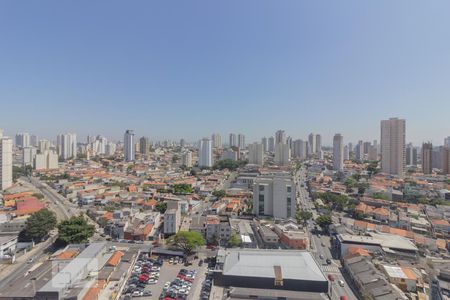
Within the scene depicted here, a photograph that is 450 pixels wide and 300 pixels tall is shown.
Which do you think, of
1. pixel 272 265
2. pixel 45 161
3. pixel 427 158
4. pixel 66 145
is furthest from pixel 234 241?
pixel 66 145

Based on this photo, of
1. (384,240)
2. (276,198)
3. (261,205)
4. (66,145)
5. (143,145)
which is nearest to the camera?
(384,240)

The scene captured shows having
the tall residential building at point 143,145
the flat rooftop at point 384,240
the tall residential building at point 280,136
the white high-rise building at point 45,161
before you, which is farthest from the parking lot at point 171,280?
the tall residential building at point 143,145

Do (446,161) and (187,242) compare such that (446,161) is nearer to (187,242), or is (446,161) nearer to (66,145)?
(187,242)

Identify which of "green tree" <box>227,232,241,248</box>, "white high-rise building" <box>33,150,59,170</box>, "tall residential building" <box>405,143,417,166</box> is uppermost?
"tall residential building" <box>405,143,417,166</box>

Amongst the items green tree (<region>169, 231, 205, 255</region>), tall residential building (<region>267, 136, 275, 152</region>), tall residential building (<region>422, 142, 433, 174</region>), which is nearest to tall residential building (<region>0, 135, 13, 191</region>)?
green tree (<region>169, 231, 205, 255</region>)

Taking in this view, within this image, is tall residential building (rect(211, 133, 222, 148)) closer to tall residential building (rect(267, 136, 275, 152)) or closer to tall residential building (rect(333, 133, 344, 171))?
tall residential building (rect(267, 136, 275, 152))

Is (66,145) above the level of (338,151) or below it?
above

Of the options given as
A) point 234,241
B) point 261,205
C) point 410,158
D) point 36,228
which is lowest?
point 234,241
